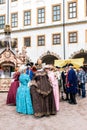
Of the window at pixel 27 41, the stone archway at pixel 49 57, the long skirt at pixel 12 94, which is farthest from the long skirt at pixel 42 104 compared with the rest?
the window at pixel 27 41

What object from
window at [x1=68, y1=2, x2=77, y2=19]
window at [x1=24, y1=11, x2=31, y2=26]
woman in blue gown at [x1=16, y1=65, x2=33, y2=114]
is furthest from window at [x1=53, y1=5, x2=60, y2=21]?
woman in blue gown at [x1=16, y1=65, x2=33, y2=114]

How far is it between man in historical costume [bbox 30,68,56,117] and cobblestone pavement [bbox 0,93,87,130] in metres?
0.23

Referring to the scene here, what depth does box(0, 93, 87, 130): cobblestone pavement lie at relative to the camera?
7.24 meters

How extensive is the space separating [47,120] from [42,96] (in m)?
0.80

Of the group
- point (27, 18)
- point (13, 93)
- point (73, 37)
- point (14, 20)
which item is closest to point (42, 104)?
point (13, 93)

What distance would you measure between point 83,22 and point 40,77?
2049cm

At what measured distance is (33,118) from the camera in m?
8.23

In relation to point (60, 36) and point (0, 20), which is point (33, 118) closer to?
point (60, 36)

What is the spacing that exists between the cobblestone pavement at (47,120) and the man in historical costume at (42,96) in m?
0.23

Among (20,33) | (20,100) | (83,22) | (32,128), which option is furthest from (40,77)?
(20,33)

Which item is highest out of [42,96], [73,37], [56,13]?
[56,13]

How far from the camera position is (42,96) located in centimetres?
852

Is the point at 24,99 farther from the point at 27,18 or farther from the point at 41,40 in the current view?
the point at 27,18

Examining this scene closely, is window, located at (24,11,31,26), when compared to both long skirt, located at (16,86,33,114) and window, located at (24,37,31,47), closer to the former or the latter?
window, located at (24,37,31,47)
